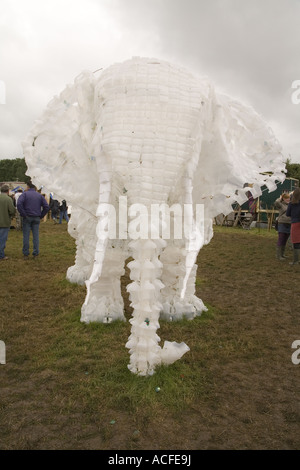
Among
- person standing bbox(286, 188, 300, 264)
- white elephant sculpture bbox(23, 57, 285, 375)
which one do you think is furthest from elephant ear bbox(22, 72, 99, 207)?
person standing bbox(286, 188, 300, 264)

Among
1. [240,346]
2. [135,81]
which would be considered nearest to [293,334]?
[240,346]

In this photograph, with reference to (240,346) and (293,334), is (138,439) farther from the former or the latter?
(293,334)

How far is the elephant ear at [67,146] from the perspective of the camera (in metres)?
3.20

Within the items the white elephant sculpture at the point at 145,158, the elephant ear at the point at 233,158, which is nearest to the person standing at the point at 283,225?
the elephant ear at the point at 233,158

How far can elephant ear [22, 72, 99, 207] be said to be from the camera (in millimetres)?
3203

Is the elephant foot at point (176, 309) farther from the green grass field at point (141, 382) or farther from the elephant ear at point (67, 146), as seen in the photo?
the elephant ear at point (67, 146)

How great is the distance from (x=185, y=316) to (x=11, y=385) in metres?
2.02

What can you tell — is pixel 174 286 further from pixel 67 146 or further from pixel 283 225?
pixel 283 225

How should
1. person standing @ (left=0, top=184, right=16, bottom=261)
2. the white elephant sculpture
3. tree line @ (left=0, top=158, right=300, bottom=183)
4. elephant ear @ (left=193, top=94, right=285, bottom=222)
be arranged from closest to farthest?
the white elephant sculpture, elephant ear @ (left=193, top=94, right=285, bottom=222), person standing @ (left=0, top=184, right=16, bottom=261), tree line @ (left=0, top=158, right=300, bottom=183)

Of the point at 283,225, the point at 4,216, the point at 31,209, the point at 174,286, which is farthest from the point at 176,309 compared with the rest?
the point at 283,225

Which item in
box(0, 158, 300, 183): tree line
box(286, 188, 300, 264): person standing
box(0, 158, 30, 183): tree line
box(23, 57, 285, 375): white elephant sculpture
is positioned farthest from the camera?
box(0, 158, 30, 183): tree line

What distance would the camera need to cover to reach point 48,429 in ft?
7.69

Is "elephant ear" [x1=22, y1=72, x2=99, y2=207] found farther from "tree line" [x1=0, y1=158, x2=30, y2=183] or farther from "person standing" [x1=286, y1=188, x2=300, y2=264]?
"tree line" [x1=0, y1=158, x2=30, y2=183]

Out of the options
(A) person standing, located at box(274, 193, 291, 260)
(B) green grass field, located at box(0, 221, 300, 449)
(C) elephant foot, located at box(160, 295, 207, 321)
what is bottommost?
(B) green grass field, located at box(0, 221, 300, 449)
